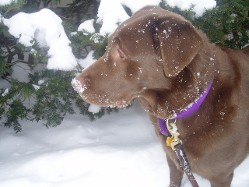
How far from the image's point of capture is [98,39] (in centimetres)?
286

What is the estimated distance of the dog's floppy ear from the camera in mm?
1937

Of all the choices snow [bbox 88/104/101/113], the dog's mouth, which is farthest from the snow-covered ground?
the dog's mouth

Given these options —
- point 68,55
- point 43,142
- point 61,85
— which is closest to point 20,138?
point 43,142

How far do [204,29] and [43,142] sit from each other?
1.70m

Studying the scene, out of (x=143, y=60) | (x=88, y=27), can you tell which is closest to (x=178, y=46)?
(x=143, y=60)

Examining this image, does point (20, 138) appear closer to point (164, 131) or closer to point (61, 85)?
point (61, 85)

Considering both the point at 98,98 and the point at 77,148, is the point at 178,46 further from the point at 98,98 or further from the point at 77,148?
the point at 77,148

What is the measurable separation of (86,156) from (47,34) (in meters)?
1.04

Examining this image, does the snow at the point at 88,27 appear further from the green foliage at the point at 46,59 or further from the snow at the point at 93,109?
the snow at the point at 93,109

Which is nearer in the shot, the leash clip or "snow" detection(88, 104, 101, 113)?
the leash clip

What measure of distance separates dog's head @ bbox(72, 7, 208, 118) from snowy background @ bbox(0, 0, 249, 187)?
2.15ft

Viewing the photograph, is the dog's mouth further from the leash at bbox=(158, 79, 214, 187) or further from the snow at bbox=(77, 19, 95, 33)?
the snow at bbox=(77, 19, 95, 33)

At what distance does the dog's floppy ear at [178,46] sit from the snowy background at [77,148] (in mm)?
925

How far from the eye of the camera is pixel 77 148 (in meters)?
3.21
